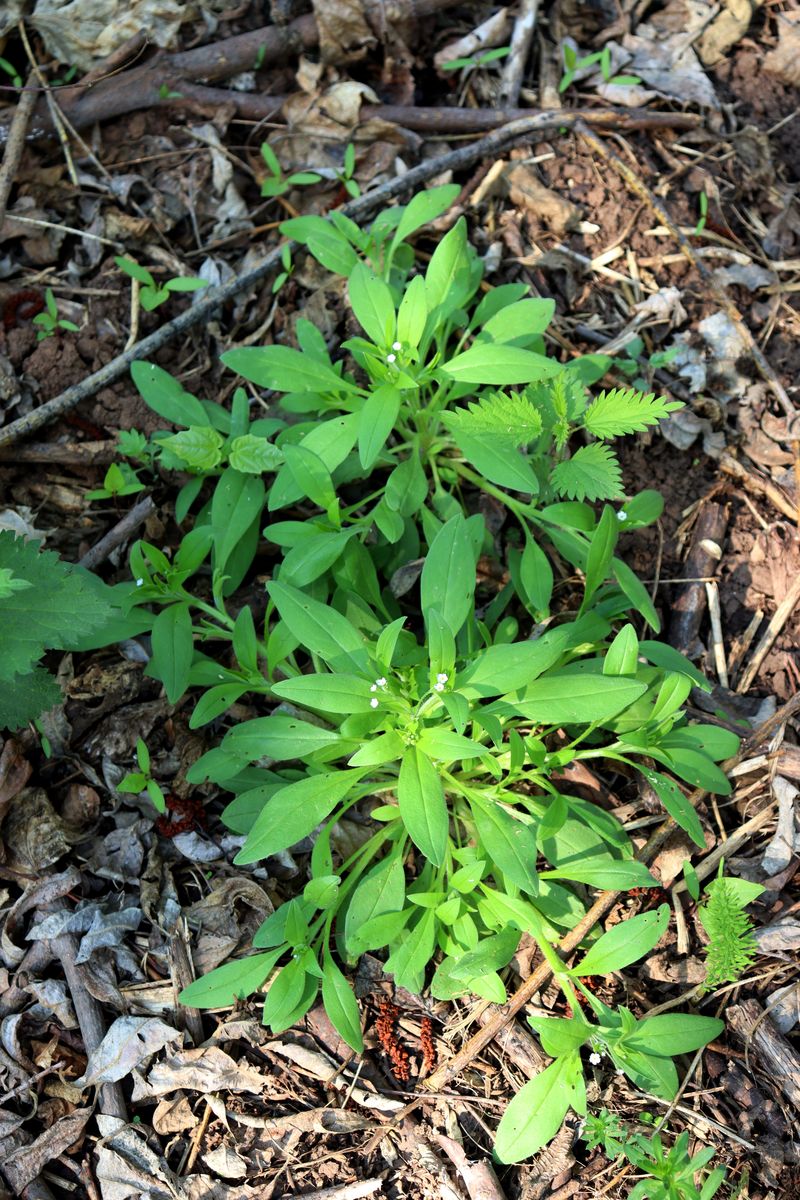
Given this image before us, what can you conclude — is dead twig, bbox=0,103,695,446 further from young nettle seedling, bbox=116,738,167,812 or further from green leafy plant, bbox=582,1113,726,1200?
green leafy plant, bbox=582,1113,726,1200

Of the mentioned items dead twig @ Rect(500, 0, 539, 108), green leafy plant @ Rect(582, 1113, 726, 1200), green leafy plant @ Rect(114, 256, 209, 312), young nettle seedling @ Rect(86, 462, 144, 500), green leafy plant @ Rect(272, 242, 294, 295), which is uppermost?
dead twig @ Rect(500, 0, 539, 108)

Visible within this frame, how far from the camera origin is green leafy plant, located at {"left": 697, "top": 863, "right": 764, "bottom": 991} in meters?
2.48

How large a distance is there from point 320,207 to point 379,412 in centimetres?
144

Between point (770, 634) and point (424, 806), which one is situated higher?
point (424, 806)

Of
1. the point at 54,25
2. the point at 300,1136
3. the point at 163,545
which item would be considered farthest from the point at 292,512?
the point at 54,25

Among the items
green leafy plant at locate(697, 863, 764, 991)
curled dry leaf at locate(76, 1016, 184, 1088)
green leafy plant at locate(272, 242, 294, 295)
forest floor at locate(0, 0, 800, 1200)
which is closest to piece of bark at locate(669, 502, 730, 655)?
forest floor at locate(0, 0, 800, 1200)

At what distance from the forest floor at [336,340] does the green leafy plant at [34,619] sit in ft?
1.03

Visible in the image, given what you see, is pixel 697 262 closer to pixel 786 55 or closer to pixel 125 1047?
pixel 786 55

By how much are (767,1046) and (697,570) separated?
1.51m

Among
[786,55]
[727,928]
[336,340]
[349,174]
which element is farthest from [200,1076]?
[786,55]

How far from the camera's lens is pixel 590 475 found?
259 cm

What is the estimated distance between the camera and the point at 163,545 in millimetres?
3312

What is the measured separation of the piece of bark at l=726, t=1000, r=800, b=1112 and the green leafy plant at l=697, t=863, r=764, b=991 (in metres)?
0.10

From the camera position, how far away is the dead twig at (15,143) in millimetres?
3516
